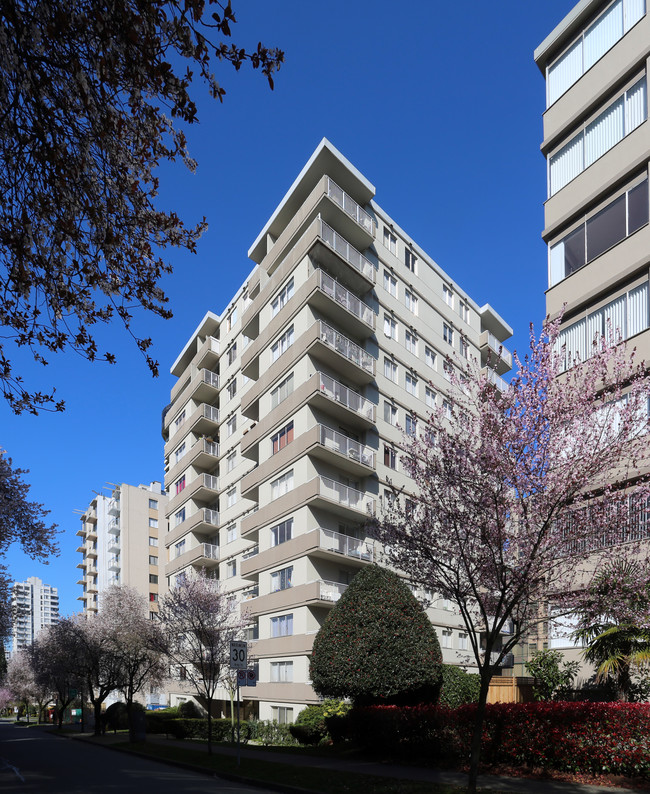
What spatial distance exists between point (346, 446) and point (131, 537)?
213 feet

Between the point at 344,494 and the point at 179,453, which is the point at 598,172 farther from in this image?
the point at 179,453

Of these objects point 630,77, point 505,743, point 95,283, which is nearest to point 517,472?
point 505,743

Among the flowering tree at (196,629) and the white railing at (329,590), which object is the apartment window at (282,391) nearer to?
the white railing at (329,590)

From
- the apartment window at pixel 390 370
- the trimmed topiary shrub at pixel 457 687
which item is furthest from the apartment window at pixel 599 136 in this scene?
the trimmed topiary shrub at pixel 457 687

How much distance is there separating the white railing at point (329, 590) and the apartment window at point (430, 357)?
16821mm

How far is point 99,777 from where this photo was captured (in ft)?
67.5

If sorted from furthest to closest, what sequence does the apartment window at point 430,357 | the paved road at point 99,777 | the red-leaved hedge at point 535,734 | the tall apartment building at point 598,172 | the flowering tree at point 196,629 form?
1. the apartment window at point 430,357
2. the flowering tree at point 196,629
3. the tall apartment building at point 598,172
4. the paved road at point 99,777
5. the red-leaved hedge at point 535,734

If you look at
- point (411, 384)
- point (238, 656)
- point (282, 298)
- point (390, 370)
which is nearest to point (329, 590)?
point (390, 370)

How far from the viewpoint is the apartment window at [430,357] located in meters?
48.2

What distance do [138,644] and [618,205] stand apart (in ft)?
121

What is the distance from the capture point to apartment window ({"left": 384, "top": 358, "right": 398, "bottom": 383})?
43656 mm

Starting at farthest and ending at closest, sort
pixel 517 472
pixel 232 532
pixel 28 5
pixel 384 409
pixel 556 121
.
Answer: pixel 232 532
pixel 384 409
pixel 556 121
pixel 517 472
pixel 28 5

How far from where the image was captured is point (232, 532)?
50.9 m

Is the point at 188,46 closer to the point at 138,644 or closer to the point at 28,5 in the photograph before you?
the point at 28,5
